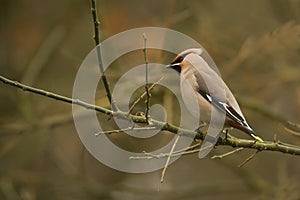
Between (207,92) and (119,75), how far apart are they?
8.57 ft

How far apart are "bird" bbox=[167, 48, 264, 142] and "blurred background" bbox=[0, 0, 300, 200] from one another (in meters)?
1.67

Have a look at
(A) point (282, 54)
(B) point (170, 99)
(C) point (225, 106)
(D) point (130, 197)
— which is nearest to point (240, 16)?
(A) point (282, 54)

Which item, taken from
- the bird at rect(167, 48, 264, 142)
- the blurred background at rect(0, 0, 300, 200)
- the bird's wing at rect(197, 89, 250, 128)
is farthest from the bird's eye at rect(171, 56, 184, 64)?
the blurred background at rect(0, 0, 300, 200)

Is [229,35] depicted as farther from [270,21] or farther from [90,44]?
[90,44]

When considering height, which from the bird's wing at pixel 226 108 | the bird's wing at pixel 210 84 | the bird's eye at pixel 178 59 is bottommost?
the bird's wing at pixel 226 108

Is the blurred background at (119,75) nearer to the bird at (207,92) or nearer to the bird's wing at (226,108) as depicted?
the bird at (207,92)

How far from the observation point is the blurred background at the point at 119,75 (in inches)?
290

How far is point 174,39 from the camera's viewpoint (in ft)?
23.9

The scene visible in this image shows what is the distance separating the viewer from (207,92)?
4.80 meters

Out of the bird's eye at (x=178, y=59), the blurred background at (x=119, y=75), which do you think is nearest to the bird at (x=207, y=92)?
the bird's eye at (x=178, y=59)

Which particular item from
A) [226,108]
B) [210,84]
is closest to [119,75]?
[210,84]

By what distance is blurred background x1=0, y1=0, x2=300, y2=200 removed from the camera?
7.37 meters

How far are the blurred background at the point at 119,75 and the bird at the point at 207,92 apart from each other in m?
1.67

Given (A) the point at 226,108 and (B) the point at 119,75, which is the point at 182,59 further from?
(B) the point at 119,75
